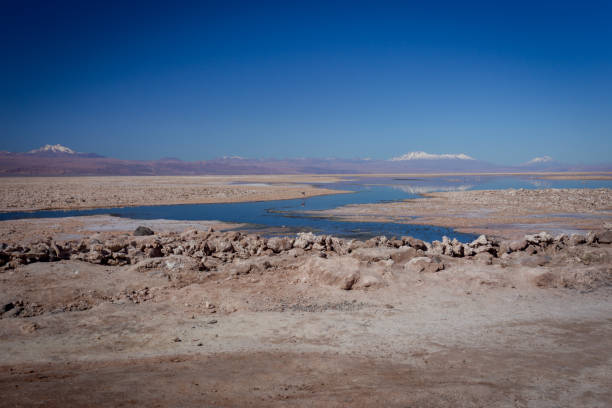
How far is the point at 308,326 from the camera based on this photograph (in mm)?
7141

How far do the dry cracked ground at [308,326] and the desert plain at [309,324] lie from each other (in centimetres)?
3

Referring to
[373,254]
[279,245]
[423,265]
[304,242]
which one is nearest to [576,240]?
[423,265]

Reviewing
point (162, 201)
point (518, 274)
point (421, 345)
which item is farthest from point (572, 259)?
point (162, 201)

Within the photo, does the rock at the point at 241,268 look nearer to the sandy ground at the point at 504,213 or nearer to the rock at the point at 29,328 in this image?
the rock at the point at 29,328

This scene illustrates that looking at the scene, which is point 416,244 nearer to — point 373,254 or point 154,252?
point 373,254

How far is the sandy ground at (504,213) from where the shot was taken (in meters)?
21.4

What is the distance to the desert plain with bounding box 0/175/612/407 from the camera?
489 centimetres

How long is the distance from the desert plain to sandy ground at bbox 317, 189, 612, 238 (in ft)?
30.8

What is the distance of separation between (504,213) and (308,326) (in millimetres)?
23486

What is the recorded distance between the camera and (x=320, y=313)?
310 inches

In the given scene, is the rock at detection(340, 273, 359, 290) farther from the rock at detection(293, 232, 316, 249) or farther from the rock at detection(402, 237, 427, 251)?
the rock at detection(402, 237, 427, 251)

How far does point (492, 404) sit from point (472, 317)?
3114mm

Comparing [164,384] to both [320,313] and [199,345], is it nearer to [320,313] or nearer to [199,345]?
[199,345]

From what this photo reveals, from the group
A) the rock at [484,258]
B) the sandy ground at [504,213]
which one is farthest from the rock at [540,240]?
the sandy ground at [504,213]
